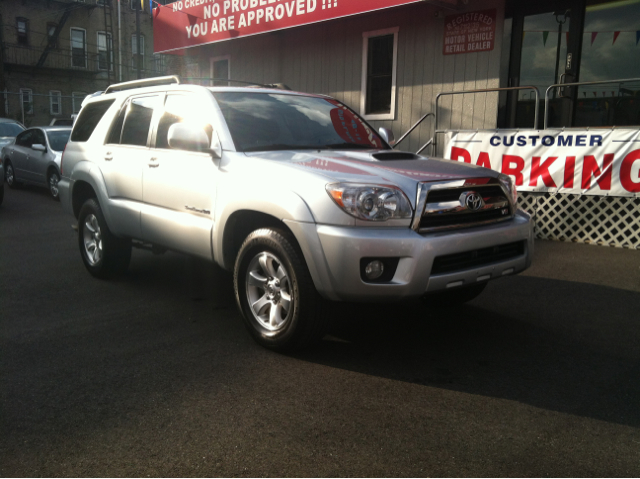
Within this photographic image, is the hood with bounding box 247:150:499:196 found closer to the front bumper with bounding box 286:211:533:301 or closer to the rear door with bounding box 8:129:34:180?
the front bumper with bounding box 286:211:533:301

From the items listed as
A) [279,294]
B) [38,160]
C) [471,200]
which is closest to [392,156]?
[471,200]

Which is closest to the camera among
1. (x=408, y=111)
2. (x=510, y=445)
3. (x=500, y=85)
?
(x=510, y=445)

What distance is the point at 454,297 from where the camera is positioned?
17.3 ft

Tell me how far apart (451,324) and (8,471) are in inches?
128

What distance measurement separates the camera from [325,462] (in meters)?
2.81

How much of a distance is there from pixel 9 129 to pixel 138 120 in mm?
13990

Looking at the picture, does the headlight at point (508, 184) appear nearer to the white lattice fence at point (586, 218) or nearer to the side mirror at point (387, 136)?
the side mirror at point (387, 136)

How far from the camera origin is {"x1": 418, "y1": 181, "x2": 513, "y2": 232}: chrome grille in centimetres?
388

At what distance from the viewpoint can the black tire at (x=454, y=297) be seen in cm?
520

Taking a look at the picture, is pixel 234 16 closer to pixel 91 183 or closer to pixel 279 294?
pixel 91 183

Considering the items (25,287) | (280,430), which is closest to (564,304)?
(280,430)

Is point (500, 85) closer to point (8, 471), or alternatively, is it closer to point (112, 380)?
point (112, 380)

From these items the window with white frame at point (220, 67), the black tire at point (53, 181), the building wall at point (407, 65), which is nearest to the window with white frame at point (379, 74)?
the building wall at point (407, 65)

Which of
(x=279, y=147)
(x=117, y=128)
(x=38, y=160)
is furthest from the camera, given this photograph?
(x=38, y=160)
